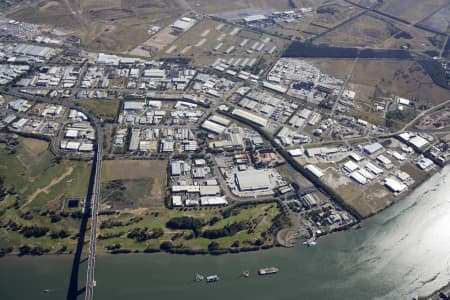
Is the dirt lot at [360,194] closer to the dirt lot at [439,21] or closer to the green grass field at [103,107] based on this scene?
the green grass field at [103,107]

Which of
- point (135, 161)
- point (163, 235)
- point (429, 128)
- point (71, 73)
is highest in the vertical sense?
point (71, 73)

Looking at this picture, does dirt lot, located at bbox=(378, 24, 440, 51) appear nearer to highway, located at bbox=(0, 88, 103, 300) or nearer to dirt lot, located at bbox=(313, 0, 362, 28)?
dirt lot, located at bbox=(313, 0, 362, 28)

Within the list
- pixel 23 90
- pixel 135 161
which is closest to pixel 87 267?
pixel 135 161

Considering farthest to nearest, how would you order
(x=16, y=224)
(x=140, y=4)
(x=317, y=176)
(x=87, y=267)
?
(x=140, y=4)
(x=317, y=176)
(x=16, y=224)
(x=87, y=267)

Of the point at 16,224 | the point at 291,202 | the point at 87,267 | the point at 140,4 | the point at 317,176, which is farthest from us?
the point at 140,4

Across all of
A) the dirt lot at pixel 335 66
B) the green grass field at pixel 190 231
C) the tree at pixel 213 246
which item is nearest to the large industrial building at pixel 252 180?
Answer: the green grass field at pixel 190 231

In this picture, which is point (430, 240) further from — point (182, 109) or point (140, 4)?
point (140, 4)
